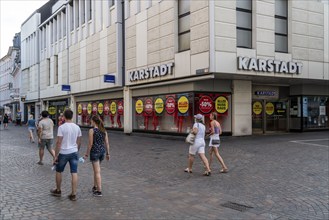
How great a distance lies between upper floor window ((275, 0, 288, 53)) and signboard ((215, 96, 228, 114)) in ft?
13.2

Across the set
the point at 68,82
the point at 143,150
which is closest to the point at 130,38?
the point at 143,150

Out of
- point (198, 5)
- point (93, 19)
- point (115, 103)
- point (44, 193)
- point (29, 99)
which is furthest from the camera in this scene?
point (29, 99)

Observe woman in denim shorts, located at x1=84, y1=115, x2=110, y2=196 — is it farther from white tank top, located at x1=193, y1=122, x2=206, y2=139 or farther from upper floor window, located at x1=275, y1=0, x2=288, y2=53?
upper floor window, located at x1=275, y1=0, x2=288, y2=53

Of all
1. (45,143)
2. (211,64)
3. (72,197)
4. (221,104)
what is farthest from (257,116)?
(72,197)

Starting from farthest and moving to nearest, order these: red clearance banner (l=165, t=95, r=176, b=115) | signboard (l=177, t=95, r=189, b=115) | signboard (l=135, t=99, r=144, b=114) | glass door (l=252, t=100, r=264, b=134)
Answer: signboard (l=135, t=99, r=144, b=114), glass door (l=252, t=100, r=264, b=134), red clearance banner (l=165, t=95, r=176, b=115), signboard (l=177, t=95, r=189, b=115)

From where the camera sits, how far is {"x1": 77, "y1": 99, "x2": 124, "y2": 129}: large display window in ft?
83.8

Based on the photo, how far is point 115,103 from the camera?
26.1 m

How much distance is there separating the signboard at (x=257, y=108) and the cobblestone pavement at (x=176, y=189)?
28.2ft

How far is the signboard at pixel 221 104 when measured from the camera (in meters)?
18.6

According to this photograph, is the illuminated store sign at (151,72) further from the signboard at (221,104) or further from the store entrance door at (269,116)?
the store entrance door at (269,116)

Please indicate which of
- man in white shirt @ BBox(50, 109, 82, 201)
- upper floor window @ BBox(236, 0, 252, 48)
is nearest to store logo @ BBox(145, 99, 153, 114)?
upper floor window @ BBox(236, 0, 252, 48)

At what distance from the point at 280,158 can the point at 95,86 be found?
1911cm

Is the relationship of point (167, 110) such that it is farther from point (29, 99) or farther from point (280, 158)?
point (29, 99)

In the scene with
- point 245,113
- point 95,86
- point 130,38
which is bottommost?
point 245,113
